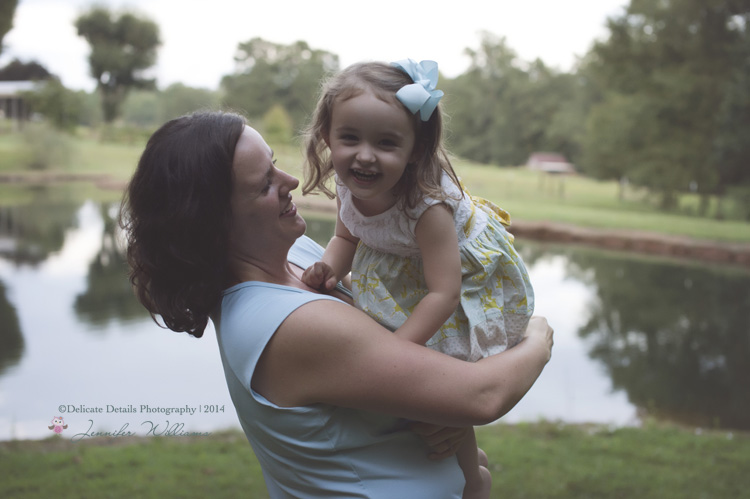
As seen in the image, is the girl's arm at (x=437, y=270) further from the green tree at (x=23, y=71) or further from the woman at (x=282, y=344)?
the green tree at (x=23, y=71)

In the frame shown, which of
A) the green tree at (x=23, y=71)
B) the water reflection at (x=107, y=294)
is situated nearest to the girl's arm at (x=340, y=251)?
the water reflection at (x=107, y=294)

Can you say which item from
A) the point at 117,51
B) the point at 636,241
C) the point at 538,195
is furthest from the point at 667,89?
the point at 117,51

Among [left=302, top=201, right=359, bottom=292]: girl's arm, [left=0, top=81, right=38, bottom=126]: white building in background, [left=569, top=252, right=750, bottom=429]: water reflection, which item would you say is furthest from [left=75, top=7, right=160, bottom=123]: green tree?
[left=302, top=201, right=359, bottom=292]: girl's arm

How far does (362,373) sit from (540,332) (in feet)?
1.35

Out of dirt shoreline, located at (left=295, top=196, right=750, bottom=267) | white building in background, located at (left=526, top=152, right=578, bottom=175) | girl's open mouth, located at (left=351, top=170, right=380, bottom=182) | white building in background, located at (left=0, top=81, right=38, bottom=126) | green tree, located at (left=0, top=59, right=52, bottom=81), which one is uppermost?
girl's open mouth, located at (left=351, top=170, right=380, bottom=182)

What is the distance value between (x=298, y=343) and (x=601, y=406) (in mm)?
4772

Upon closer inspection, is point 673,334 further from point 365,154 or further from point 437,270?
point 365,154

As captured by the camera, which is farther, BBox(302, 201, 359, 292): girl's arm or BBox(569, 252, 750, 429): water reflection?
BBox(569, 252, 750, 429): water reflection

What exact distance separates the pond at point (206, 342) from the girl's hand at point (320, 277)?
60.5 inches

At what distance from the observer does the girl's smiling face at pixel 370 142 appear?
99 cm

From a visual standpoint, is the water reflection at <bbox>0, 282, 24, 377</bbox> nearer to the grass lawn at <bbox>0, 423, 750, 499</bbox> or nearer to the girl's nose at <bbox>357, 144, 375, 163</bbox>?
the grass lawn at <bbox>0, 423, 750, 499</bbox>

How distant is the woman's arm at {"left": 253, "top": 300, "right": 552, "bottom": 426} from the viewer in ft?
2.92

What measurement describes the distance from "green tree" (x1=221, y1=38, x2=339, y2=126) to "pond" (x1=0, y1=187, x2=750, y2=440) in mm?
2454

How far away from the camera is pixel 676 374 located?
5801mm
